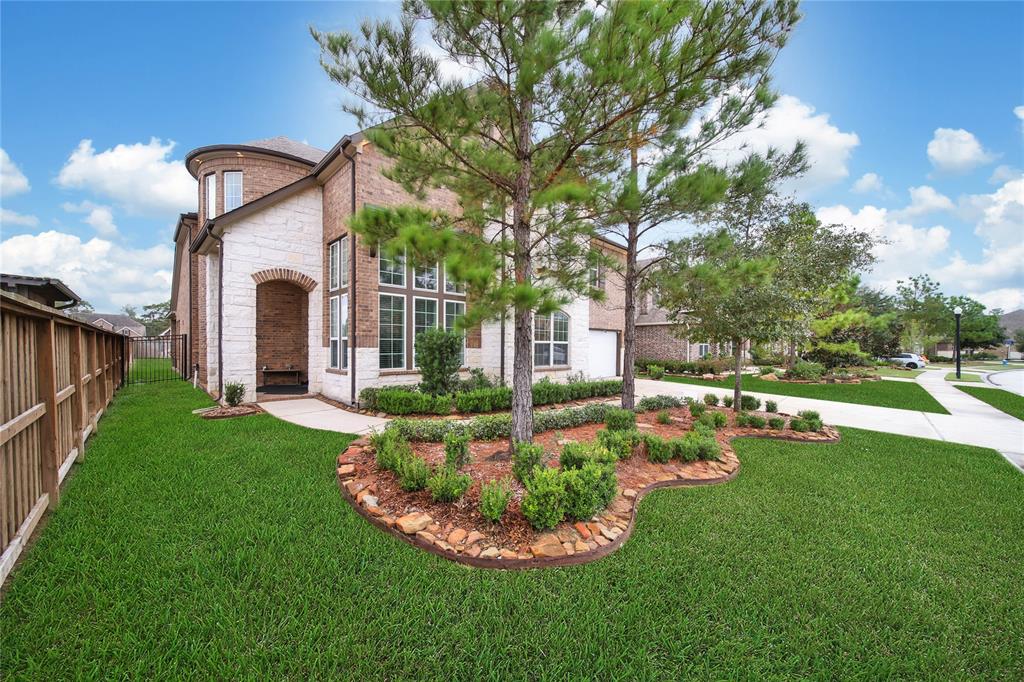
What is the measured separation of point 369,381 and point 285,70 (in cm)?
646

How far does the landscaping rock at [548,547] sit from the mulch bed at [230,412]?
674 cm

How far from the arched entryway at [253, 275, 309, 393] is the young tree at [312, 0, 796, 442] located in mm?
8697

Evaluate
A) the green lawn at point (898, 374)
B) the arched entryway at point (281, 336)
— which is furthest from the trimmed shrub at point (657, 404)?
the green lawn at point (898, 374)

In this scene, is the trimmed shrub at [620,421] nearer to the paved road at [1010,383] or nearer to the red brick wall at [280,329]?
the red brick wall at [280,329]

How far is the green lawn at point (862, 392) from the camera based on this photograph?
10.1m

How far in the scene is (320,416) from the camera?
7.27m

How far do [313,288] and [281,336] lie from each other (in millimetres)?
3029

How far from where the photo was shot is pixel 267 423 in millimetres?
6473

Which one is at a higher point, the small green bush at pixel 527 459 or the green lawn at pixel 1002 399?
the small green bush at pixel 527 459

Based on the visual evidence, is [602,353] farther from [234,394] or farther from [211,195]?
[211,195]

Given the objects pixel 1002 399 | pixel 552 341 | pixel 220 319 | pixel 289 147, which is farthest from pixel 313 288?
pixel 1002 399

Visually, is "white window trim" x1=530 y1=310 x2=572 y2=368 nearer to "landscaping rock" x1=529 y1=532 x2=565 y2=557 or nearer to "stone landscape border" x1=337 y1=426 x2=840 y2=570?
"stone landscape border" x1=337 y1=426 x2=840 y2=570

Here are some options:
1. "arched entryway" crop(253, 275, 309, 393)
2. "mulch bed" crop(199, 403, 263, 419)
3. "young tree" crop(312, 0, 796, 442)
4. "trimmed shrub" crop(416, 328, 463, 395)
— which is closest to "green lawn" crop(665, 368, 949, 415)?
"trimmed shrub" crop(416, 328, 463, 395)

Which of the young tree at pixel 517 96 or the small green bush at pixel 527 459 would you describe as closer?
the young tree at pixel 517 96
